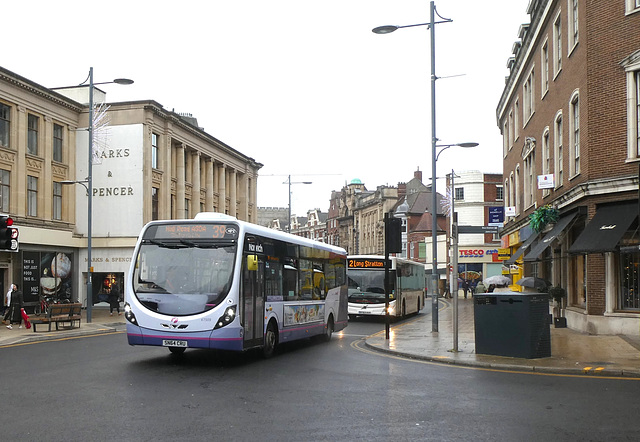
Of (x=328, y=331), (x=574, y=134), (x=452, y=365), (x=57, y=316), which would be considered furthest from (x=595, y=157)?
(x=57, y=316)

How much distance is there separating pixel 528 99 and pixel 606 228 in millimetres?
13873

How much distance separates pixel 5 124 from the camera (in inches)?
1260

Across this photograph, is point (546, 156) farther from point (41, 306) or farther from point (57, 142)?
point (57, 142)

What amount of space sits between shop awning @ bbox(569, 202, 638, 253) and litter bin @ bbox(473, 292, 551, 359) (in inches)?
149

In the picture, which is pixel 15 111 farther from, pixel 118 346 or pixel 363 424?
pixel 363 424

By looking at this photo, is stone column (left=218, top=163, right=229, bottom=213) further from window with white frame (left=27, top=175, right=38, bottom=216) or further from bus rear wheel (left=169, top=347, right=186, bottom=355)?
bus rear wheel (left=169, top=347, right=186, bottom=355)

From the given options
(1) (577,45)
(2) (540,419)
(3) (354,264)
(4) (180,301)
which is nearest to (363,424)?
(2) (540,419)

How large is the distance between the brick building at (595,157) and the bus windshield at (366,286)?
686cm

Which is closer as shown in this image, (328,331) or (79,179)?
(328,331)

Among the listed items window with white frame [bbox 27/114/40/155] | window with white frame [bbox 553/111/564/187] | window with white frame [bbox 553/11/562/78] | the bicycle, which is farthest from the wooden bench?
window with white frame [bbox 553/11/562/78]

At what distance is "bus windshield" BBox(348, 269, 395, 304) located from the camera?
90.2ft

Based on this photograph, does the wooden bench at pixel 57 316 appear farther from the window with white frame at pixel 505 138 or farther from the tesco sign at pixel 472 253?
the tesco sign at pixel 472 253

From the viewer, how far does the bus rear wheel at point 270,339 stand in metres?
14.2

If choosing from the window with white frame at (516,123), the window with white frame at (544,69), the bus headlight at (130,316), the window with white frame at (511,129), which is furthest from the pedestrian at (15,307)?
the window with white frame at (511,129)
